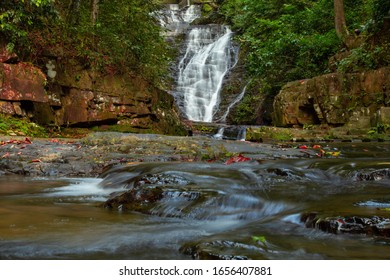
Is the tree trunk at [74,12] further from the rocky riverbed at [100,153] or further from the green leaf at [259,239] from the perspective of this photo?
the green leaf at [259,239]

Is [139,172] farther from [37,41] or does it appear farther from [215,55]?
[215,55]

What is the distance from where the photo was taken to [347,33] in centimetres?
1563

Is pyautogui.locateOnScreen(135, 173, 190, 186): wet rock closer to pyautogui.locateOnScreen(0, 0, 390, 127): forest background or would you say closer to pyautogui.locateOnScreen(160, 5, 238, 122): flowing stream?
pyautogui.locateOnScreen(0, 0, 390, 127): forest background

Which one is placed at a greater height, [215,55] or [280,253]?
[215,55]

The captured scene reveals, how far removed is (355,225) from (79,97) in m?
10.0

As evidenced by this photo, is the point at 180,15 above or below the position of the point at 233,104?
above

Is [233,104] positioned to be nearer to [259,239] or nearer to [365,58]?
[365,58]

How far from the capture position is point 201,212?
362cm

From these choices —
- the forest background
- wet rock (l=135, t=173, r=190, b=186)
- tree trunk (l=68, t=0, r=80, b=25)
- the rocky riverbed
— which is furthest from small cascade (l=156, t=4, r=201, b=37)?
wet rock (l=135, t=173, r=190, b=186)

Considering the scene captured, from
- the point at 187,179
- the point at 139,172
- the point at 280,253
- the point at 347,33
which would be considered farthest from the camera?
the point at 347,33

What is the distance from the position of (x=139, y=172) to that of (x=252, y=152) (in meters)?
3.13

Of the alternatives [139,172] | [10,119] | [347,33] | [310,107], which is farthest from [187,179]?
[347,33]

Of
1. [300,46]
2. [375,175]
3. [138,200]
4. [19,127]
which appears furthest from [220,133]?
[138,200]

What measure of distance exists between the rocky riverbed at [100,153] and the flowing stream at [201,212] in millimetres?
582
